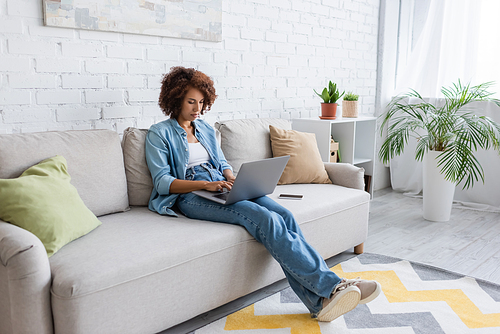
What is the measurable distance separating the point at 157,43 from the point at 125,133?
2.00ft

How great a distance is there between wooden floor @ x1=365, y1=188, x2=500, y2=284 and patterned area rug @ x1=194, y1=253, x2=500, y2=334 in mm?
239

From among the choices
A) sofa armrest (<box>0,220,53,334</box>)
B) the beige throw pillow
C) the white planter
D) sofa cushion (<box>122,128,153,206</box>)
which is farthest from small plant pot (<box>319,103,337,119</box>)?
sofa armrest (<box>0,220,53,334</box>)

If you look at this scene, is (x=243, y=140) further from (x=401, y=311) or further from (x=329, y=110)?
(x=401, y=311)

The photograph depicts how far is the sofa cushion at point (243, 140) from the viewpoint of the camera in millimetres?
2750

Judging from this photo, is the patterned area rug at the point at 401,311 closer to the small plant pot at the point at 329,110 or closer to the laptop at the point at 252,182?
the laptop at the point at 252,182

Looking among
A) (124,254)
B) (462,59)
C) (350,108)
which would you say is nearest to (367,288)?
(124,254)

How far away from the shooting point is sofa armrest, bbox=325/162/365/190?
284cm

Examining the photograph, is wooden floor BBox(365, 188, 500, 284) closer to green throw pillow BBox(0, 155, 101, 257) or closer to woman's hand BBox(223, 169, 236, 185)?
woman's hand BBox(223, 169, 236, 185)

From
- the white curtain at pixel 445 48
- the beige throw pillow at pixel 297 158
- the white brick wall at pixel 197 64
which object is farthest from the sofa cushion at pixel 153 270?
the white curtain at pixel 445 48

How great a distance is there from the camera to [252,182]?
2.03 meters

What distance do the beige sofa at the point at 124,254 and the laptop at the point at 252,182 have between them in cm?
15

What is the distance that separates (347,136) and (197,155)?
167cm

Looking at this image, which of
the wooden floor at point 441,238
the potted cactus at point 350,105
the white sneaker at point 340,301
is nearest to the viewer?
the white sneaker at point 340,301

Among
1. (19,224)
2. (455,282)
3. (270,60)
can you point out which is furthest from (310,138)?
(19,224)
